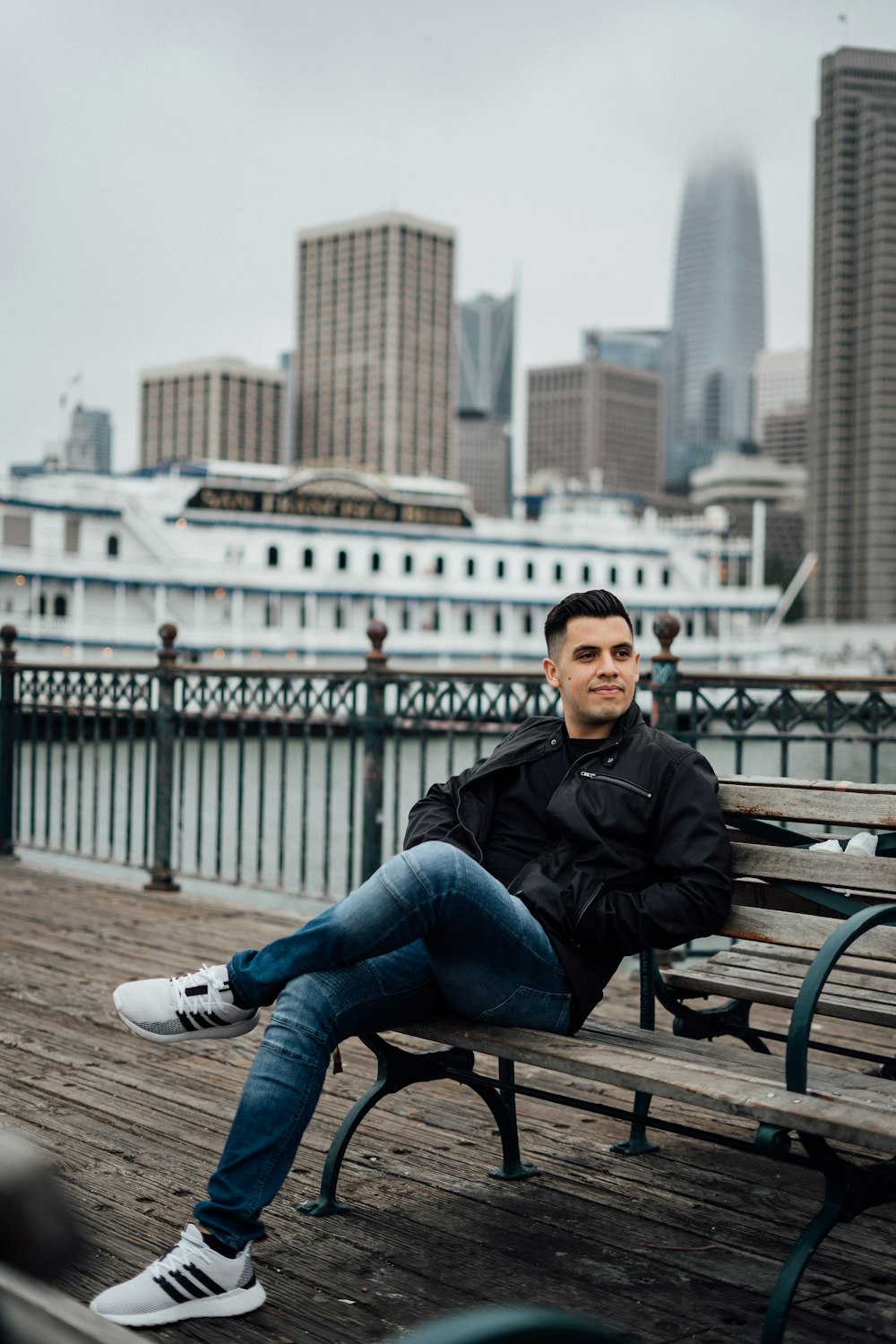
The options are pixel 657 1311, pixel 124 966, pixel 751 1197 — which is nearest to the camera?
pixel 657 1311

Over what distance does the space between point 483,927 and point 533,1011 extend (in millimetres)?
234

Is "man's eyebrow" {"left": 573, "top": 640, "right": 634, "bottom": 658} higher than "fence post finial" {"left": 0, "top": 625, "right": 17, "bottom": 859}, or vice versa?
"man's eyebrow" {"left": 573, "top": 640, "right": 634, "bottom": 658}

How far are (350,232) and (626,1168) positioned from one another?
15301 centimetres

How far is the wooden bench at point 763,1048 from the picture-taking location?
88.0 inches

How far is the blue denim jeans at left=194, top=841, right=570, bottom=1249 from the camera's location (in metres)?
2.38

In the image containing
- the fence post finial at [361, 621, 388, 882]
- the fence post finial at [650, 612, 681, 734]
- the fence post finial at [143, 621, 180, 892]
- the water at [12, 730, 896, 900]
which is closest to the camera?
the fence post finial at [650, 612, 681, 734]

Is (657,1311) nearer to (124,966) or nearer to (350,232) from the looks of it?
(124,966)

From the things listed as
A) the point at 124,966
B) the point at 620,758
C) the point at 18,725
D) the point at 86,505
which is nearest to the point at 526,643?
the point at 86,505

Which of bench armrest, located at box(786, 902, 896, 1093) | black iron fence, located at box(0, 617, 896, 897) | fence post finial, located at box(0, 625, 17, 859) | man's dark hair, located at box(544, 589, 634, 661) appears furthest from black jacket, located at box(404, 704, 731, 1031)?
fence post finial, located at box(0, 625, 17, 859)

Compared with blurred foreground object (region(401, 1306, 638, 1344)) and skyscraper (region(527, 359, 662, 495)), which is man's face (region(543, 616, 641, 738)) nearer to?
blurred foreground object (region(401, 1306, 638, 1344))

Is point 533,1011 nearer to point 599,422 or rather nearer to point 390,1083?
point 390,1083

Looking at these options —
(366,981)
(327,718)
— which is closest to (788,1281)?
(366,981)

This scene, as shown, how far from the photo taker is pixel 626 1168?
3250 millimetres

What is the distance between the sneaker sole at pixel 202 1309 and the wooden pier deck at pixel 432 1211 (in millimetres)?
27
